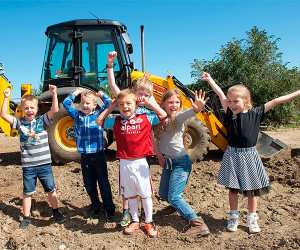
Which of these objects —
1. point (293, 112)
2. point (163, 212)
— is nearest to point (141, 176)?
point (163, 212)

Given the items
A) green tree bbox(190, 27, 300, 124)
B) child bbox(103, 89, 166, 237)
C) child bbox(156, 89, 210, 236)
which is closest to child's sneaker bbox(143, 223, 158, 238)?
child bbox(103, 89, 166, 237)

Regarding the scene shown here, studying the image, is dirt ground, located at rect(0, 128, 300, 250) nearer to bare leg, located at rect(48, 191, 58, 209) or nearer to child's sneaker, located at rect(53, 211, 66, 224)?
child's sneaker, located at rect(53, 211, 66, 224)

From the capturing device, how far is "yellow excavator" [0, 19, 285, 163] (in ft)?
27.4

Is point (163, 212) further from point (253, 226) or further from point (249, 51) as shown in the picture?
point (249, 51)

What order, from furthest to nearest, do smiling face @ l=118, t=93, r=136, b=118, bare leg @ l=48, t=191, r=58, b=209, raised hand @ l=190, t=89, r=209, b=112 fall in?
1. bare leg @ l=48, t=191, r=58, b=209
2. smiling face @ l=118, t=93, r=136, b=118
3. raised hand @ l=190, t=89, r=209, b=112

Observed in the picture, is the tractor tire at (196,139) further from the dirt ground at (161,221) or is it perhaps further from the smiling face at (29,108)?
the smiling face at (29,108)

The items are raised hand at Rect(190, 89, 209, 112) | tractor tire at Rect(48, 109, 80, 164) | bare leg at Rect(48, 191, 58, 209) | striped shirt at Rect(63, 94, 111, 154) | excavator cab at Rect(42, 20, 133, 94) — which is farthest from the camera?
excavator cab at Rect(42, 20, 133, 94)

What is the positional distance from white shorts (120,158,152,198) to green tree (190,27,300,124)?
14.6 m

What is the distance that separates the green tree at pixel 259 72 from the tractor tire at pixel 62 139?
37.2 ft

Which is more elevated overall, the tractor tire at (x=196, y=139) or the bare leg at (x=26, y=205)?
the tractor tire at (x=196, y=139)

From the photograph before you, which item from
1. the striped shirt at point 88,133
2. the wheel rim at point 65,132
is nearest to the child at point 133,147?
the striped shirt at point 88,133

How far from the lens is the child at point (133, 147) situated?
453 centimetres

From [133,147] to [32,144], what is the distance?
122cm

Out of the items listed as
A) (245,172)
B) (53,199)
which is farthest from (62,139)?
(245,172)
